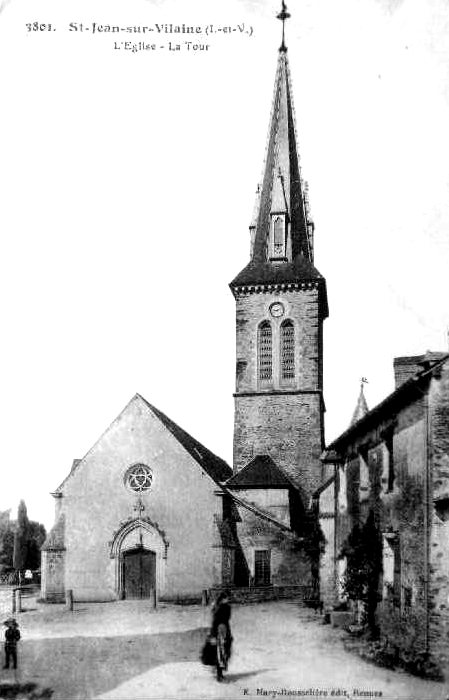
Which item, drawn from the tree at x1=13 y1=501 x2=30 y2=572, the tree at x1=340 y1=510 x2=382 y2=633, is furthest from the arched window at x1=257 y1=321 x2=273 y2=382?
the tree at x1=340 y1=510 x2=382 y2=633

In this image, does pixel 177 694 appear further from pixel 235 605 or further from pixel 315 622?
pixel 235 605

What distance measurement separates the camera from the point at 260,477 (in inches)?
1154

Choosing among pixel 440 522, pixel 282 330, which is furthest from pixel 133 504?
pixel 440 522

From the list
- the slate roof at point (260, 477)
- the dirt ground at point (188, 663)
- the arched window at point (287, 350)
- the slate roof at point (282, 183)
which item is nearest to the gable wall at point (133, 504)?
the slate roof at point (260, 477)

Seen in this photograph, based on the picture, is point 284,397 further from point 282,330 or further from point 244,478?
point 244,478

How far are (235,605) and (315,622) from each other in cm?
482

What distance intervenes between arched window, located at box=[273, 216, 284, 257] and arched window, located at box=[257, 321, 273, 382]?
368cm

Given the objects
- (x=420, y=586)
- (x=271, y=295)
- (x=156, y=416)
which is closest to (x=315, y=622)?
(x=420, y=586)

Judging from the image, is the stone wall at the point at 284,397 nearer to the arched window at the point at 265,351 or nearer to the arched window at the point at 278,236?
the arched window at the point at 265,351

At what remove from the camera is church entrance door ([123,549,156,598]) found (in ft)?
83.0

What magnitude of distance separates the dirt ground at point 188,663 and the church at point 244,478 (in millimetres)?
6059

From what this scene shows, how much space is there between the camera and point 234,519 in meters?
27.6

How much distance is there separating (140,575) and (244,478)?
6406mm

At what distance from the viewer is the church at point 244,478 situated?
81.9ft
